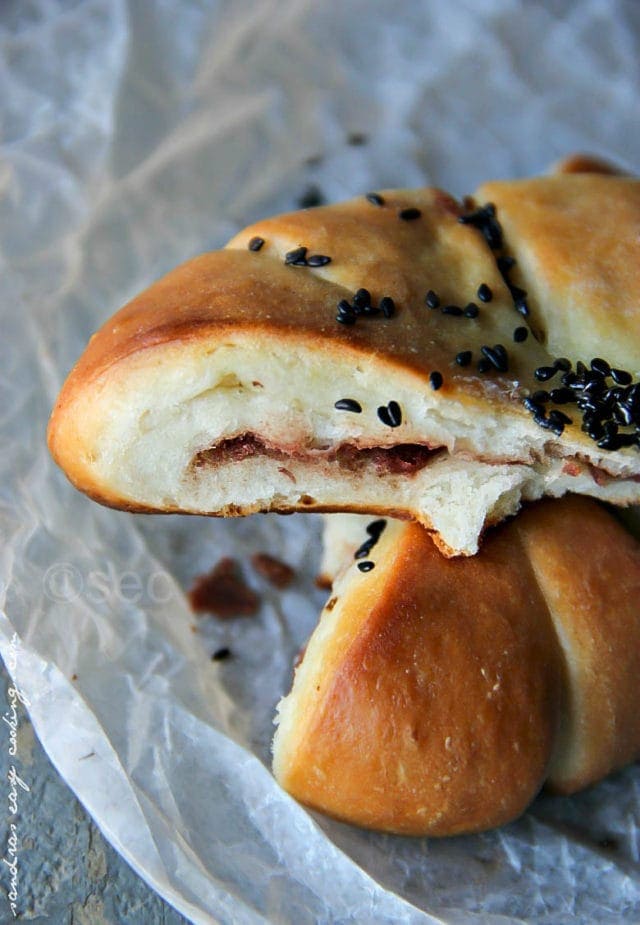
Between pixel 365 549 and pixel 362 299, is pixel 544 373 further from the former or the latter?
pixel 365 549

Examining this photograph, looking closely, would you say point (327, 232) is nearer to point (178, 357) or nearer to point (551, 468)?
point (178, 357)

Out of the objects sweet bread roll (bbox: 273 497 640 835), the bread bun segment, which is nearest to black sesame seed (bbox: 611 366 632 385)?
sweet bread roll (bbox: 273 497 640 835)

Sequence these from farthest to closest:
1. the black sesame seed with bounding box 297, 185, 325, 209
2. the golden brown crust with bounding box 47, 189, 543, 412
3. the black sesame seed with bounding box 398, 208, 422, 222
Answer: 1. the black sesame seed with bounding box 297, 185, 325, 209
2. the black sesame seed with bounding box 398, 208, 422, 222
3. the golden brown crust with bounding box 47, 189, 543, 412

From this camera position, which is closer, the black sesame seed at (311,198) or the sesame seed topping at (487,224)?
the sesame seed topping at (487,224)

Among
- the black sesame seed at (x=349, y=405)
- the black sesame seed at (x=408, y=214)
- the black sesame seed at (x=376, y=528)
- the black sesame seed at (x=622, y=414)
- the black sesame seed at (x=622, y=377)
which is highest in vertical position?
the black sesame seed at (x=408, y=214)

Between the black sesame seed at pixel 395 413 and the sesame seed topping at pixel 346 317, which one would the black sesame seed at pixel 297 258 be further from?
the black sesame seed at pixel 395 413

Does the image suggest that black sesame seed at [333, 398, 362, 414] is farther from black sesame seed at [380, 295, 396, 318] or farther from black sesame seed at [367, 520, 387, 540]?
black sesame seed at [367, 520, 387, 540]

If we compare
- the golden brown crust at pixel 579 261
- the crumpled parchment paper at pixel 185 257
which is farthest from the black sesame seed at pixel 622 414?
the crumpled parchment paper at pixel 185 257

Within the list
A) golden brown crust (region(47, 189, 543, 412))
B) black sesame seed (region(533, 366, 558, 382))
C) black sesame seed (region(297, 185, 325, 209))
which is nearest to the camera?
golden brown crust (region(47, 189, 543, 412))
